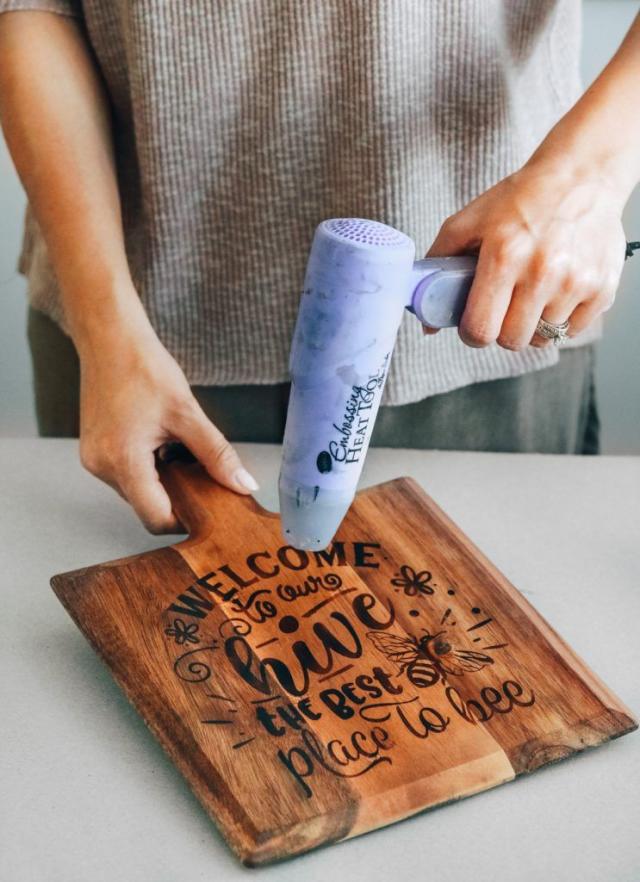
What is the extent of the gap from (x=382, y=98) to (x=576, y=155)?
22 centimetres

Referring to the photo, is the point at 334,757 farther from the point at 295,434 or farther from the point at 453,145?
the point at 453,145

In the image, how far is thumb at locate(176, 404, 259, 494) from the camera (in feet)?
3.06

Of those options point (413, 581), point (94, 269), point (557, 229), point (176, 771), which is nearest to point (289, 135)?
point (94, 269)

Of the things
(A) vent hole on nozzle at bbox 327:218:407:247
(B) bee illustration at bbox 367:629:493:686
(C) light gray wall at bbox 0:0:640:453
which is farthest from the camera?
(C) light gray wall at bbox 0:0:640:453

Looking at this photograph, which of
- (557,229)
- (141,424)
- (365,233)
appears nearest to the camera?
(365,233)

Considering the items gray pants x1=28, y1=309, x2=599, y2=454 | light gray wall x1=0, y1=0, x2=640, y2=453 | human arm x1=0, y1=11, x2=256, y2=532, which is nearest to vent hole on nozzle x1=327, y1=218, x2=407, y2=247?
human arm x1=0, y1=11, x2=256, y2=532

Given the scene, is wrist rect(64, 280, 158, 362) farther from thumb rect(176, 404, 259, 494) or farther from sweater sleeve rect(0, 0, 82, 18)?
sweater sleeve rect(0, 0, 82, 18)

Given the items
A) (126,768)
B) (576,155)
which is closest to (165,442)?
(126,768)

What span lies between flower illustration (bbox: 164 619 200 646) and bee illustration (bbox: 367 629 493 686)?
5.4 inches

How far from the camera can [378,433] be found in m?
1.15

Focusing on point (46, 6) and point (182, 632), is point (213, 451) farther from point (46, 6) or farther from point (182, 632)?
point (46, 6)

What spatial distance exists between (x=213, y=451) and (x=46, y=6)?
0.47 meters

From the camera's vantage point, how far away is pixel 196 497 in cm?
94

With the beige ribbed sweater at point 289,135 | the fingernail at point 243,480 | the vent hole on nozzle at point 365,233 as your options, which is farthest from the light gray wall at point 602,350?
the vent hole on nozzle at point 365,233
